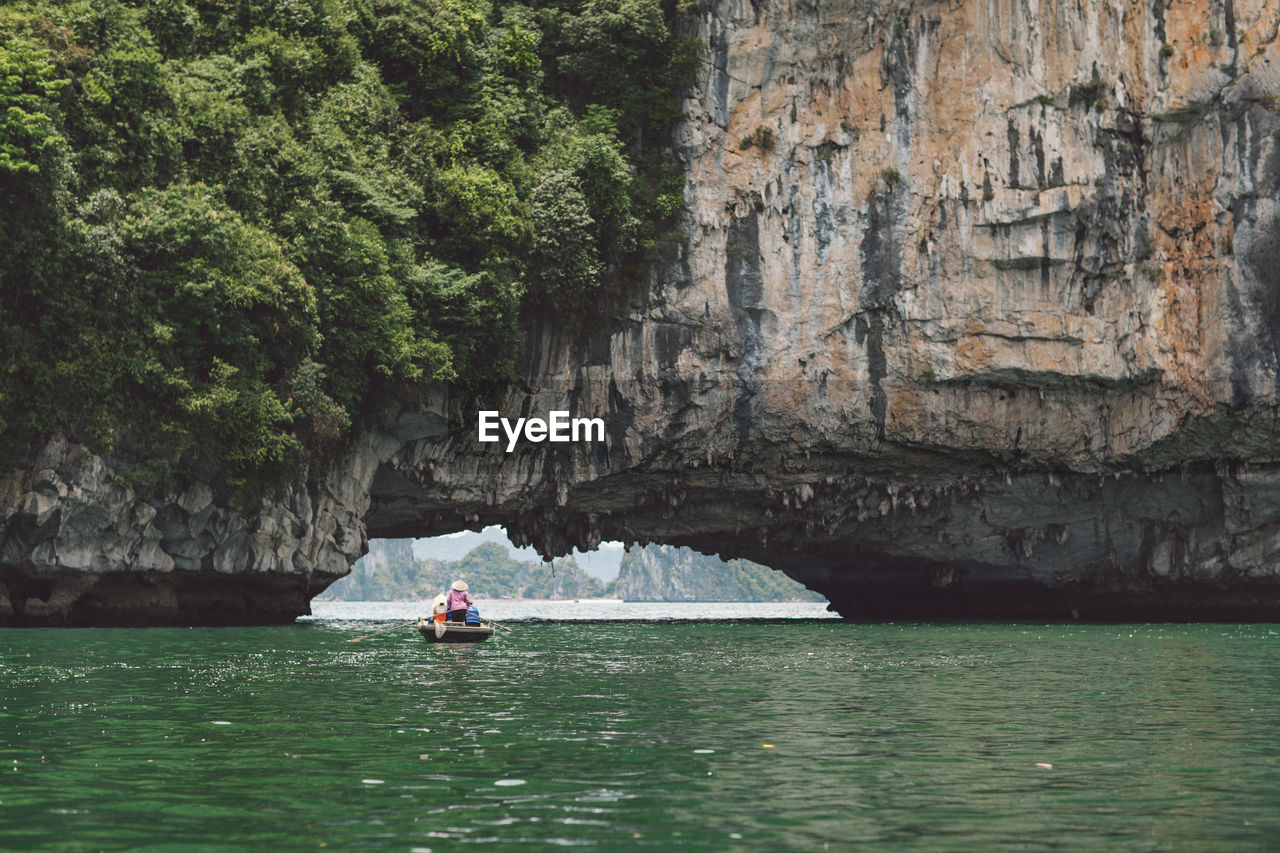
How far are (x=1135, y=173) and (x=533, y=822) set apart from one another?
37.0 m

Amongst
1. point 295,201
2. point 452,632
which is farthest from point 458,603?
point 295,201

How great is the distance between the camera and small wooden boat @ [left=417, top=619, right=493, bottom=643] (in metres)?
27.6

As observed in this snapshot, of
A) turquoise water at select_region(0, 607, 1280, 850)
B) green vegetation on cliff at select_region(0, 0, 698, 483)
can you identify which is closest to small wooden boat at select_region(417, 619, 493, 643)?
turquoise water at select_region(0, 607, 1280, 850)

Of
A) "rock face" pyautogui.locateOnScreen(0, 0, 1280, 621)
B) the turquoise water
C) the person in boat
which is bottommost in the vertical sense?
the turquoise water

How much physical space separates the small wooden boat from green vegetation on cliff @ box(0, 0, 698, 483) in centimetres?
774

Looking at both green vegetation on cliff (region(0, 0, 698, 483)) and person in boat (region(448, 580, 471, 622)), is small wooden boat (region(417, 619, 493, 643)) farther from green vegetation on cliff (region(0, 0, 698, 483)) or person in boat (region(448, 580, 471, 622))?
green vegetation on cliff (region(0, 0, 698, 483))

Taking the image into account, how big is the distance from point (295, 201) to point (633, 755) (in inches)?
1013

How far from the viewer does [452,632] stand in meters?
27.8

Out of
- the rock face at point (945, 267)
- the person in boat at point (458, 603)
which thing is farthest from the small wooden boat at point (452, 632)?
the rock face at point (945, 267)

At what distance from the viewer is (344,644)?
28344 mm

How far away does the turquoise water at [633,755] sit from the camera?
8.48 meters

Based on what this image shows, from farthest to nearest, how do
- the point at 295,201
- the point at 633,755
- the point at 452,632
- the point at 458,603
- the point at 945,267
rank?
the point at 945,267 → the point at 295,201 → the point at 458,603 → the point at 452,632 → the point at 633,755

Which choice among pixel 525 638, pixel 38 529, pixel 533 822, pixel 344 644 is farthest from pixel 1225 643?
pixel 38 529

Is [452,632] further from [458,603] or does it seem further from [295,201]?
[295,201]
